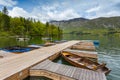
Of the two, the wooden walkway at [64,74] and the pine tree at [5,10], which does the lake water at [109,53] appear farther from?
the pine tree at [5,10]

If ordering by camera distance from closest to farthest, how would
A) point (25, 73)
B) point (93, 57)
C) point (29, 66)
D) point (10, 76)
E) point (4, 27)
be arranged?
point (10, 76), point (25, 73), point (29, 66), point (93, 57), point (4, 27)

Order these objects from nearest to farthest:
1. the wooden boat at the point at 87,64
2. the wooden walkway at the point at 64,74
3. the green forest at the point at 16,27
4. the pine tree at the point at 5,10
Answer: the wooden walkway at the point at 64,74 → the wooden boat at the point at 87,64 → the green forest at the point at 16,27 → the pine tree at the point at 5,10

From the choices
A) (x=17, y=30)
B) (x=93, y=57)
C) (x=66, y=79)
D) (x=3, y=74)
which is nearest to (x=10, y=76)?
(x=3, y=74)

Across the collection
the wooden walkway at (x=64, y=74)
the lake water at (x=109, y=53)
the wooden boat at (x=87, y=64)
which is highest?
the wooden walkway at (x=64, y=74)

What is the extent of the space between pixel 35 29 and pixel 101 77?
7288 cm

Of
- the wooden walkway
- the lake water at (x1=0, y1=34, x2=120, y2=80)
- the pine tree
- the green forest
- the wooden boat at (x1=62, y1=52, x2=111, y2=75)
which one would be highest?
the pine tree

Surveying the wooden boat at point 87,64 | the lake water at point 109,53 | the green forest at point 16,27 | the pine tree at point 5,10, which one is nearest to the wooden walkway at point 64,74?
the wooden boat at point 87,64

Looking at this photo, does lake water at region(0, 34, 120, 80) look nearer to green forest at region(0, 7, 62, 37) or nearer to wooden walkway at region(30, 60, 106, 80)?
wooden walkway at region(30, 60, 106, 80)

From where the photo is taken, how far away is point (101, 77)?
8250 millimetres

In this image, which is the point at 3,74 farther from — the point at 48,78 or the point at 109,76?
the point at 109,76

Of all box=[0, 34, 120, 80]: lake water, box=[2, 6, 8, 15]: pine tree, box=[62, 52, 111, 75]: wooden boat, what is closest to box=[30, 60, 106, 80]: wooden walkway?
box=[62, 52, 111, 75]: wooden boat

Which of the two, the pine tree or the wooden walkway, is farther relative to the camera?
the pine tree

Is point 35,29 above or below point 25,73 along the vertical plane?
above

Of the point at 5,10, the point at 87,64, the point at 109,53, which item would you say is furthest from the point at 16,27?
the point at 87,64
